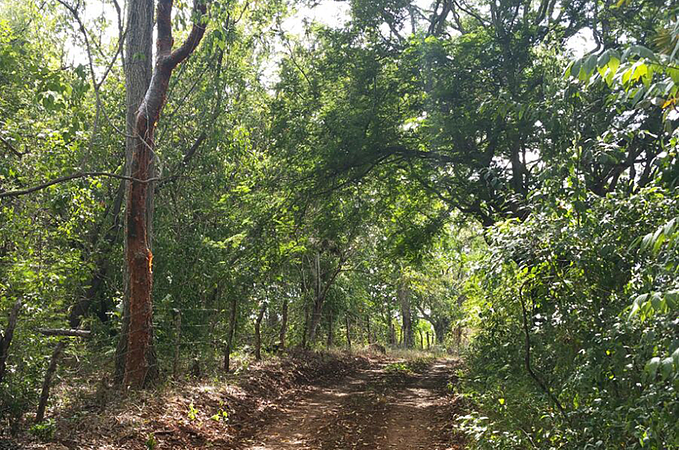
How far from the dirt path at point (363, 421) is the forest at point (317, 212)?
0.27 feet

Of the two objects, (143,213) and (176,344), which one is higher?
(143,213)

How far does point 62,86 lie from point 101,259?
7178 millimetres

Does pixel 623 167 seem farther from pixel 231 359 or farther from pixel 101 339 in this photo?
pixel 101 339

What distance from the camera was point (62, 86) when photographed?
4.98m

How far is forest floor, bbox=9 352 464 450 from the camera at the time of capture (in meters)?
6.57

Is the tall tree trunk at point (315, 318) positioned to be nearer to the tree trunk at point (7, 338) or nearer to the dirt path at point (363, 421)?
the dirt path at point (363, 421)

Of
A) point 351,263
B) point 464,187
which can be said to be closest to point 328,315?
point 351,263

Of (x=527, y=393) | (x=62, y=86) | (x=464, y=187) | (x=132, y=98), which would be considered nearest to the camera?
(x=62, y=86)

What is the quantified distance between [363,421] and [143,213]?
5.55 metres

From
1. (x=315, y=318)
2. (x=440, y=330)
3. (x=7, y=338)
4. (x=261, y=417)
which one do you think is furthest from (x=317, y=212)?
(x=440, y=330)

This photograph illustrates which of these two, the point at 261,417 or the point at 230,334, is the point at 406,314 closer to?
the point at 230,334

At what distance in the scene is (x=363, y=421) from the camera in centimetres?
923

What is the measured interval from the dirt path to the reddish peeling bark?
7.80 ft

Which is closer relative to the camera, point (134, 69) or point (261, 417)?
point (134, 69)
